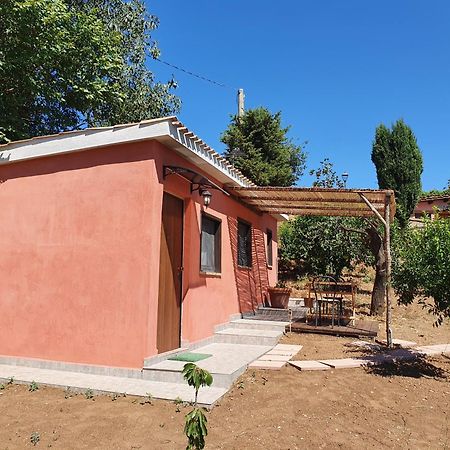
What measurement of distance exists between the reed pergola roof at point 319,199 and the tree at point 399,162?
14.9 m

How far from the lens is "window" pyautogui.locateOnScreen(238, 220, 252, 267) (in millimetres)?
9969

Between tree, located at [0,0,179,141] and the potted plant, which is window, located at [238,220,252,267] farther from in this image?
tree, located at [0,0,179,141]

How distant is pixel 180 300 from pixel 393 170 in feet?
68.6

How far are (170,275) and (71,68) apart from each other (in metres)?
7.73

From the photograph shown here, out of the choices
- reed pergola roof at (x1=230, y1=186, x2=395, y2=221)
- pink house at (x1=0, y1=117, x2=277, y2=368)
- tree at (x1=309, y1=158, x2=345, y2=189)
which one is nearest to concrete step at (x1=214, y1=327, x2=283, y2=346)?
pink house at (x1=0, y1=117, x2=277, y2=368)

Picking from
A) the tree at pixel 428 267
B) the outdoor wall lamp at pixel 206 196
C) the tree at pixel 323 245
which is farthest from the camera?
the tree at pixel 323 245

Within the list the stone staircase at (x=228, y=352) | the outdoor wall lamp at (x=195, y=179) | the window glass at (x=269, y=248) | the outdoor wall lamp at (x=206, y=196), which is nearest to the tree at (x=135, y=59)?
the window glass at (x=269, y=248)

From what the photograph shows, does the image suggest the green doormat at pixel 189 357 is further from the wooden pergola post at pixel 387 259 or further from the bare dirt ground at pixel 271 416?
the wooden pergola post at pixel 387 259

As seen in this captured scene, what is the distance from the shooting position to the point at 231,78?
25.6 metres

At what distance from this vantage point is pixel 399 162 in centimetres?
2400

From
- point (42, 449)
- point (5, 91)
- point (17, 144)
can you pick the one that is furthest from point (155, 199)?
point (5, 91)

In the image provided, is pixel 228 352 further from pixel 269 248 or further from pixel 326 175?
pixel 326 175

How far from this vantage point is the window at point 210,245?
7719mm

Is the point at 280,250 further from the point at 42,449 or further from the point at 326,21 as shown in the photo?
the point at 42,449
